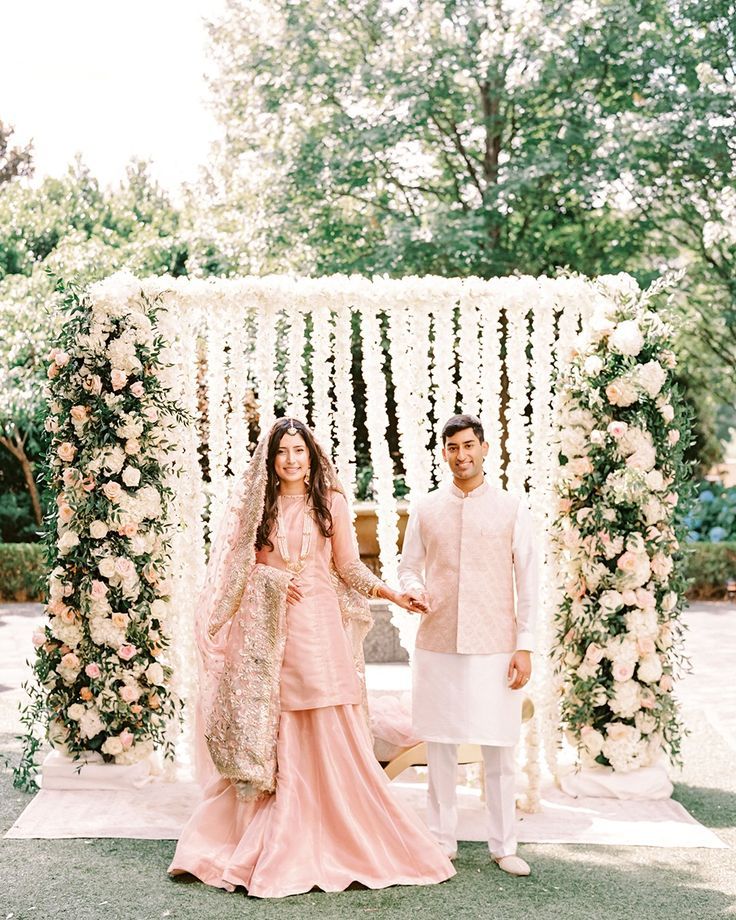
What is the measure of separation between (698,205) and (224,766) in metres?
13.0

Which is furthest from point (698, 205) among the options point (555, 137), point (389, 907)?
point (389, 907)

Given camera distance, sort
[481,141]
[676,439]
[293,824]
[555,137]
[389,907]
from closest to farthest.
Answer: [389,907], [293,824], [676,439], [555,137], [481,141]

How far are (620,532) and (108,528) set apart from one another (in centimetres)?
235

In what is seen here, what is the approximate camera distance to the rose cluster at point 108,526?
18.4ft

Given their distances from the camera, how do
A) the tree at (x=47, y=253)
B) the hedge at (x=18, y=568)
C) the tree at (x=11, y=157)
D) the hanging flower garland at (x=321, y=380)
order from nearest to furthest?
the hanging flower garland at (x=321, y=380) < the hedge at (x=18, y=568) < the tree at (x=47, y=253) < the tree at (x=11, y=157)

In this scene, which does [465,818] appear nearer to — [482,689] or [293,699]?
[482,689]

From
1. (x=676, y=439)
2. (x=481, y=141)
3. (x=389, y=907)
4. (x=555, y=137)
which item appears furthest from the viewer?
(x=481, y=141)

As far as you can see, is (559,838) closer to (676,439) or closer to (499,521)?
(499,521)

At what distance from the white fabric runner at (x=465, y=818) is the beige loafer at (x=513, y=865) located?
422 mm

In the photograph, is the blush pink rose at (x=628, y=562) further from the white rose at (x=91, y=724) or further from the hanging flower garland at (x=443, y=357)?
the white rose at (x=91, y=724)

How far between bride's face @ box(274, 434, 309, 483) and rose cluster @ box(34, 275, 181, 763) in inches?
49.7

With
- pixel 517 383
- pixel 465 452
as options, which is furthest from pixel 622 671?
pixel 465 452

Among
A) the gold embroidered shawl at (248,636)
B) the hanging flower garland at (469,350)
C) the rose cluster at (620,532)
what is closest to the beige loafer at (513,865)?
the gold embroidered shawl at (248,636)

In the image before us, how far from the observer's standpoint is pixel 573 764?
5.72m
